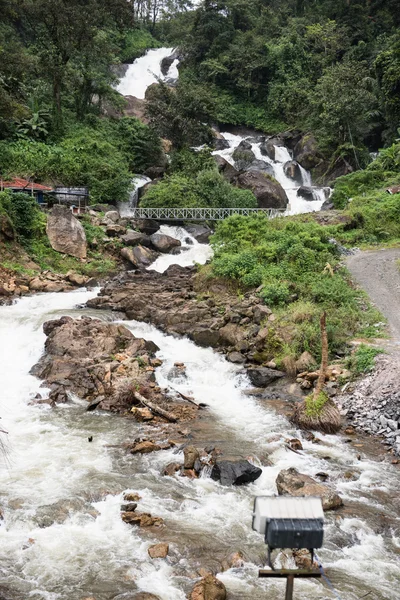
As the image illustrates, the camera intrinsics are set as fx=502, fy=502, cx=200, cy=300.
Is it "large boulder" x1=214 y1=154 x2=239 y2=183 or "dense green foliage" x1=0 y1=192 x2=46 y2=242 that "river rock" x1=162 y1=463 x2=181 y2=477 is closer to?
"dense green foliage" x1=0 y1=192 x2=46 y2=242

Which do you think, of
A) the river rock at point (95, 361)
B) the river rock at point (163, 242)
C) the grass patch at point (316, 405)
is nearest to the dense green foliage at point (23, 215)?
the river rock at point (163, 242)

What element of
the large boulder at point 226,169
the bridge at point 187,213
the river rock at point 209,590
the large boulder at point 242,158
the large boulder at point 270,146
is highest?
the large boulder at point 270,146

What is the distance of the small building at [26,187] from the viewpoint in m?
24.1

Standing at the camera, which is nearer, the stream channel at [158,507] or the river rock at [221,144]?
the stream channel at [158,507]

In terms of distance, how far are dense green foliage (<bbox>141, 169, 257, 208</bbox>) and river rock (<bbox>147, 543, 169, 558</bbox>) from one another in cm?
2377

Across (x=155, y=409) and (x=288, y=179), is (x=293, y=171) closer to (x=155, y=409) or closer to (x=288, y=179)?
(x=288, y=179)

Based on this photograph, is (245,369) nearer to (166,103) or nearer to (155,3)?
(166,103)

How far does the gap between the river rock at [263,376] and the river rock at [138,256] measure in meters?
11.8

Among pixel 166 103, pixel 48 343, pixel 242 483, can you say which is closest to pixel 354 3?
pixel 166 103

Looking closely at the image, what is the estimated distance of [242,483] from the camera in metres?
8.55

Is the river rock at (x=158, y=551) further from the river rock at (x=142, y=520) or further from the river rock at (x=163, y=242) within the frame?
the river rock at (x=163, y=242)

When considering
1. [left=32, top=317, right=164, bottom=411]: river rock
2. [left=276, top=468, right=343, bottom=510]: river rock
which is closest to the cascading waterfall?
[left=32, top=317, right=164, bottom=411]: river rock

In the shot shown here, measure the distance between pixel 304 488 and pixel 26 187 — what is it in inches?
835

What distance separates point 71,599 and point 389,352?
9435 millimetres
